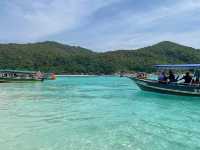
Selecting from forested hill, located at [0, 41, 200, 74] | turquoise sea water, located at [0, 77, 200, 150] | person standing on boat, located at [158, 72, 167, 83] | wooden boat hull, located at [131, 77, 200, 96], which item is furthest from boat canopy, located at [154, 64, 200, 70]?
forested hill, located at [0, 41, 200, 74]

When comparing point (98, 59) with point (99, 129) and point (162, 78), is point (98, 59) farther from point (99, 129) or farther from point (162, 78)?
point (99, 129)

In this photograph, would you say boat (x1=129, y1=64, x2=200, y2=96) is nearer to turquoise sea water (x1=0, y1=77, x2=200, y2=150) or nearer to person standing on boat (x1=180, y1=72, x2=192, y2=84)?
person standing on boat (x1=180, y1=72, x2=192, y2=84)

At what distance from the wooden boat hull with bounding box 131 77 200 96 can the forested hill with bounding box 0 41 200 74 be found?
74.2m

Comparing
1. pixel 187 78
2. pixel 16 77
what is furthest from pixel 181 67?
pixel 16 77

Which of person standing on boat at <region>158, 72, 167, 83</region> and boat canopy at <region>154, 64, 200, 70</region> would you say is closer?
boat canopy at <region>154, 64, 200, 70</region>

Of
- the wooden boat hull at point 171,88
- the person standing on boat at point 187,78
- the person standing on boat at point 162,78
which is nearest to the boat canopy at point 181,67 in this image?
the person standing on boat at point 187,78

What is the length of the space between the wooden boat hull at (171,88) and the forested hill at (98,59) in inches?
2921

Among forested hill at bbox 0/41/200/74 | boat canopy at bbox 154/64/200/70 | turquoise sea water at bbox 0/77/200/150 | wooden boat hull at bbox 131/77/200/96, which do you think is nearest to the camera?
turquoise sea water at bbox 0/77/200/150

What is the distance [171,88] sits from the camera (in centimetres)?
1941

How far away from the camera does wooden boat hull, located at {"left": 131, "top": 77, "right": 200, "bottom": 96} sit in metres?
18.2

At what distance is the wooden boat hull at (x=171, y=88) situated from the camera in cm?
1820

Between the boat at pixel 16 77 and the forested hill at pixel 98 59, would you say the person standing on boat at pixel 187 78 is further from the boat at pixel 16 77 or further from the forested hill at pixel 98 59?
the forested hill at pixel 98 59

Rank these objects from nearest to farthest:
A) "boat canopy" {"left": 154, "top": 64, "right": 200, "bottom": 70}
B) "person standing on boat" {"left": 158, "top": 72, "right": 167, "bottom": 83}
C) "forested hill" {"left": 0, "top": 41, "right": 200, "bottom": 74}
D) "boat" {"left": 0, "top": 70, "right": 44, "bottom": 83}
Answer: "boat canopy" {"left": 154, "top": 64, "right": 200, "bottom": 70}, "person standing on boat" {"left": 158, "top": 72, "right": 167, "bottom": 83}, "boat" {"left": 0, "top": 70, "right": 44, "bottom": 83}, "forested hill" {"left": 0, "top": 41, "right": 200, "bottom": 74}

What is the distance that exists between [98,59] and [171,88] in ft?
319
